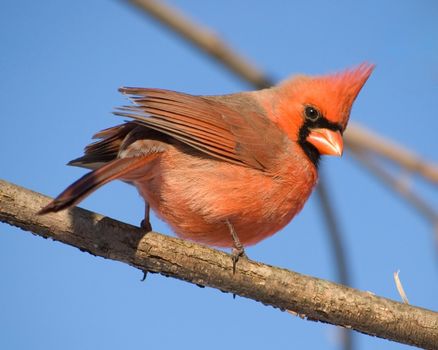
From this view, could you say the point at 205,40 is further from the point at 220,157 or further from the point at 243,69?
the point at 220,157

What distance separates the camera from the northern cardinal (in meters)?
3.21

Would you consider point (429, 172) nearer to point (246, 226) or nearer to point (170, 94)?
point (246, 226)

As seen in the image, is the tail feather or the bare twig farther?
the bare twig

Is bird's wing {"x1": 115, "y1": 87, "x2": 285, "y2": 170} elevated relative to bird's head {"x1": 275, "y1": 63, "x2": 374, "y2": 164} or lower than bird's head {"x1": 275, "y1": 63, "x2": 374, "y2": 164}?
lower

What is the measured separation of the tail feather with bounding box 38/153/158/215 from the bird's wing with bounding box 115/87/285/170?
19 cm

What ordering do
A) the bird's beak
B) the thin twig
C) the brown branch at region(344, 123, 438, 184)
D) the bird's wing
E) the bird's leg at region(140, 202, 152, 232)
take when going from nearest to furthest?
the bird's wing, the bird's leg at region(140, 202, 152, 232), the bird's beak, the brown branch at region(344, 123, 438, 184), the thin twig

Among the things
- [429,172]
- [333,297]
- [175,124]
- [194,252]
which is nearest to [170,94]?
[175,124]

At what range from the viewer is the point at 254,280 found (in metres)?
2.89

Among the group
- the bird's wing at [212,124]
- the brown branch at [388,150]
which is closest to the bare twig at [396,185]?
the brown branch at [388,150]

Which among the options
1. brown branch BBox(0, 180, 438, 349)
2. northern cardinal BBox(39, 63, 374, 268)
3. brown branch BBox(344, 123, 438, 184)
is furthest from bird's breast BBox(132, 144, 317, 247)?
brown branch BBox(344, 123, 438, 184)

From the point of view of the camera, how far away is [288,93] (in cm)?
393

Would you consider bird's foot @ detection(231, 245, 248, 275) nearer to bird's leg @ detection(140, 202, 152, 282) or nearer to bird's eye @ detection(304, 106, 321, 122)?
bird's leg @ detection(140, 202, 152, 282)

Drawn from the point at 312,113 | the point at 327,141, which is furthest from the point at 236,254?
the point at 312,113

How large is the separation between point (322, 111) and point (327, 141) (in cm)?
18
